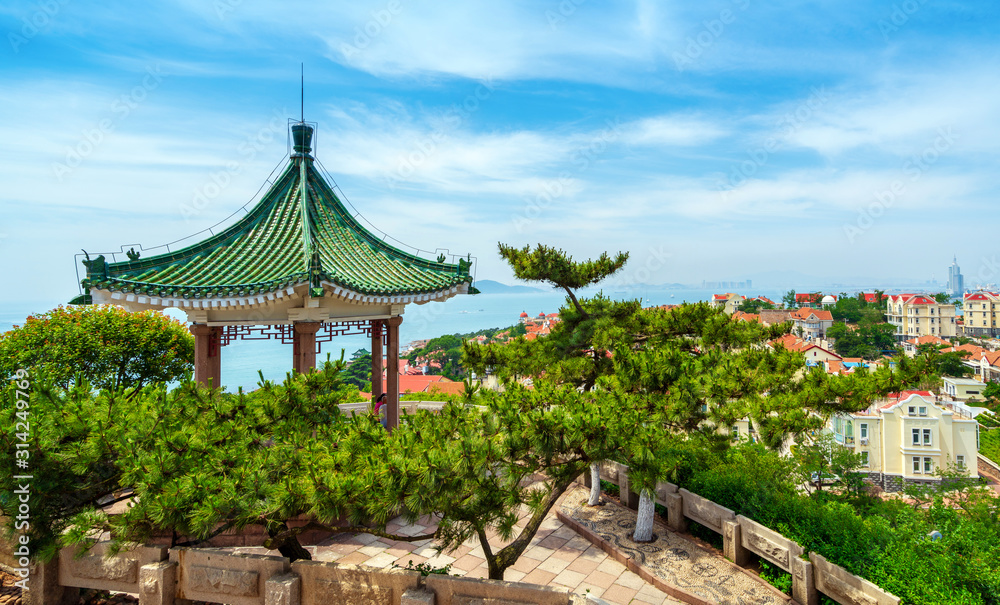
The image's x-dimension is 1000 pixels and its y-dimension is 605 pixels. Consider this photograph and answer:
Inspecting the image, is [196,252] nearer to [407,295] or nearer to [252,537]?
[407,295]

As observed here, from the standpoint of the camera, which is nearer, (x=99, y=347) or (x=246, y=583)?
(x=246, y=583)

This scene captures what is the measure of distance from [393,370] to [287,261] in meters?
2.64

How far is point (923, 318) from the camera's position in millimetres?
95500

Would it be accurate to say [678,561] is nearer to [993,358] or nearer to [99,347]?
[99,347]

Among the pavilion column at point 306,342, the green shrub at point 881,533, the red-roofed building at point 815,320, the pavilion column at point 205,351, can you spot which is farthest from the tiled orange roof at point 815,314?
the pavilion column at point 205,351

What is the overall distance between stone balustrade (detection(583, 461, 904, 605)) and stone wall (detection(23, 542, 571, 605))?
138 inches

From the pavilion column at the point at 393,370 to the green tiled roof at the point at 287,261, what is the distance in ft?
2.88

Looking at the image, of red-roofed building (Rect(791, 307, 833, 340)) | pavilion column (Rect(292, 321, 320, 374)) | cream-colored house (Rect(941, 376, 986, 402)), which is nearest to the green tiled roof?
pavilion column (Rect(292, 321, 320, 374))

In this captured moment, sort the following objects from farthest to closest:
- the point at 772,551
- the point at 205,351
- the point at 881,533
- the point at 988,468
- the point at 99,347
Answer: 1. the point at 988,468
2. the point at 99,347
3. the point at 205,351
4. the point at 772,551
5. the point at 881,533

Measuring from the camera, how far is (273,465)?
483 cm

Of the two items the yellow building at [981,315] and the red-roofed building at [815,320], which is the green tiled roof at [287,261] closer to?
the red-roofed building at [815,320]

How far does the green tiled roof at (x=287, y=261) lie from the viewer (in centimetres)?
715

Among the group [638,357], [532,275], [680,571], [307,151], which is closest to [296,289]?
[307,151]

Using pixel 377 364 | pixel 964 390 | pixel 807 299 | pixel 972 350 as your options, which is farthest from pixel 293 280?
pixel 807 299
